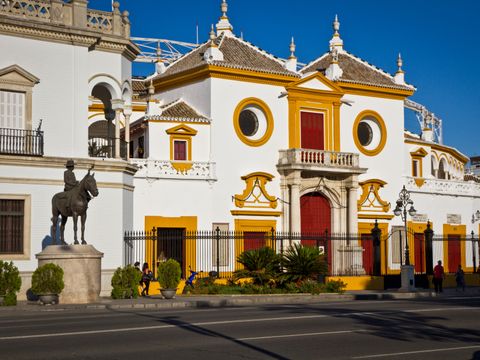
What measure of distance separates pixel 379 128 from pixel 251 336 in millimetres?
33674

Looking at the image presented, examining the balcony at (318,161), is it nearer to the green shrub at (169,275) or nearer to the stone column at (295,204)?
the stone column at (295,204)

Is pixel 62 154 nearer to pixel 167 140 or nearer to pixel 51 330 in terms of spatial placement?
pixel 167 140

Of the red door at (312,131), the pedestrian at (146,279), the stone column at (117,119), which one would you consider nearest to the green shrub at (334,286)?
the pedestrian at (146,279)

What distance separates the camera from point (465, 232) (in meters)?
52.2

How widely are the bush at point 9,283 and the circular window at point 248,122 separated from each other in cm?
1828

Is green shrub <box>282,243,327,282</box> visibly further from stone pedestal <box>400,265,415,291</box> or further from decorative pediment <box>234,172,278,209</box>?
decorative pediment <box>234,172,278,209</box>

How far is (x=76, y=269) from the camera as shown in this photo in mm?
27344

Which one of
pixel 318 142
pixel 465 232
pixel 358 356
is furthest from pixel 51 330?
pixel 465 232

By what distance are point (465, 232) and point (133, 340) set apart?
39.9 metres

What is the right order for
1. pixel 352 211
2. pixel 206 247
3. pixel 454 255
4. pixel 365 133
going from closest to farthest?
pixel 206 247 < pixel 352 211 < pixel 365 133 < pixel 454 255

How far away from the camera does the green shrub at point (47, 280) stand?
2630 cm

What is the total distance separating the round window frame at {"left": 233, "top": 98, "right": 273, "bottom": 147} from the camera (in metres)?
42.8

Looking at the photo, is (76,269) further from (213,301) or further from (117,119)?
(117,119)

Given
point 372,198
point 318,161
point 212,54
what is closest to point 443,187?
point 372,198
